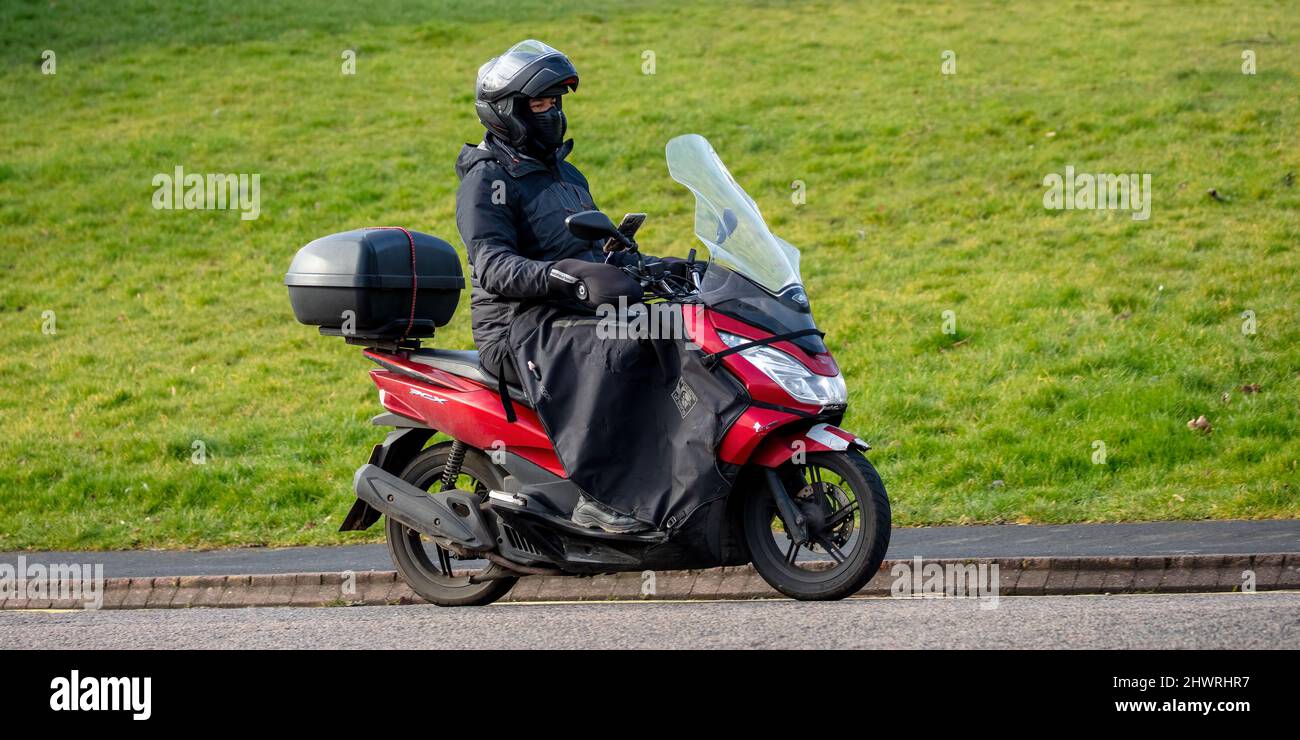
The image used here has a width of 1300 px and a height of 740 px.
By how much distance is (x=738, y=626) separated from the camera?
5984 millimetres

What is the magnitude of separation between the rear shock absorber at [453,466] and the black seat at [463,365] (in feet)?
1.14

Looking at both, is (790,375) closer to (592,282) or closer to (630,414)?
(630,414)

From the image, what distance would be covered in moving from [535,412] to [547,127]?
1258 mm

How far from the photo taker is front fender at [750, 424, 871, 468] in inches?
225

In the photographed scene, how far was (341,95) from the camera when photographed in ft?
82.9

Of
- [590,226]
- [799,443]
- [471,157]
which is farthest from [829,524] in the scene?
[471,157]

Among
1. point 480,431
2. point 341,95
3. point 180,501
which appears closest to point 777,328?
point 480,431

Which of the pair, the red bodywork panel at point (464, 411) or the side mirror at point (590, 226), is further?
the red bodywork panel at point (464, 411)

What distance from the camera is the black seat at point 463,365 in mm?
6461

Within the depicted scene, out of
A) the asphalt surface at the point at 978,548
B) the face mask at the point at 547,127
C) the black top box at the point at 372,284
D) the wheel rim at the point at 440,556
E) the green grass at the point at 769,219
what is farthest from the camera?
the green grass at the point at 769,219

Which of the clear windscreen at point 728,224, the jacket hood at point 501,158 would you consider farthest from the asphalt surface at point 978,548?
the jacket hood at point 501,158
